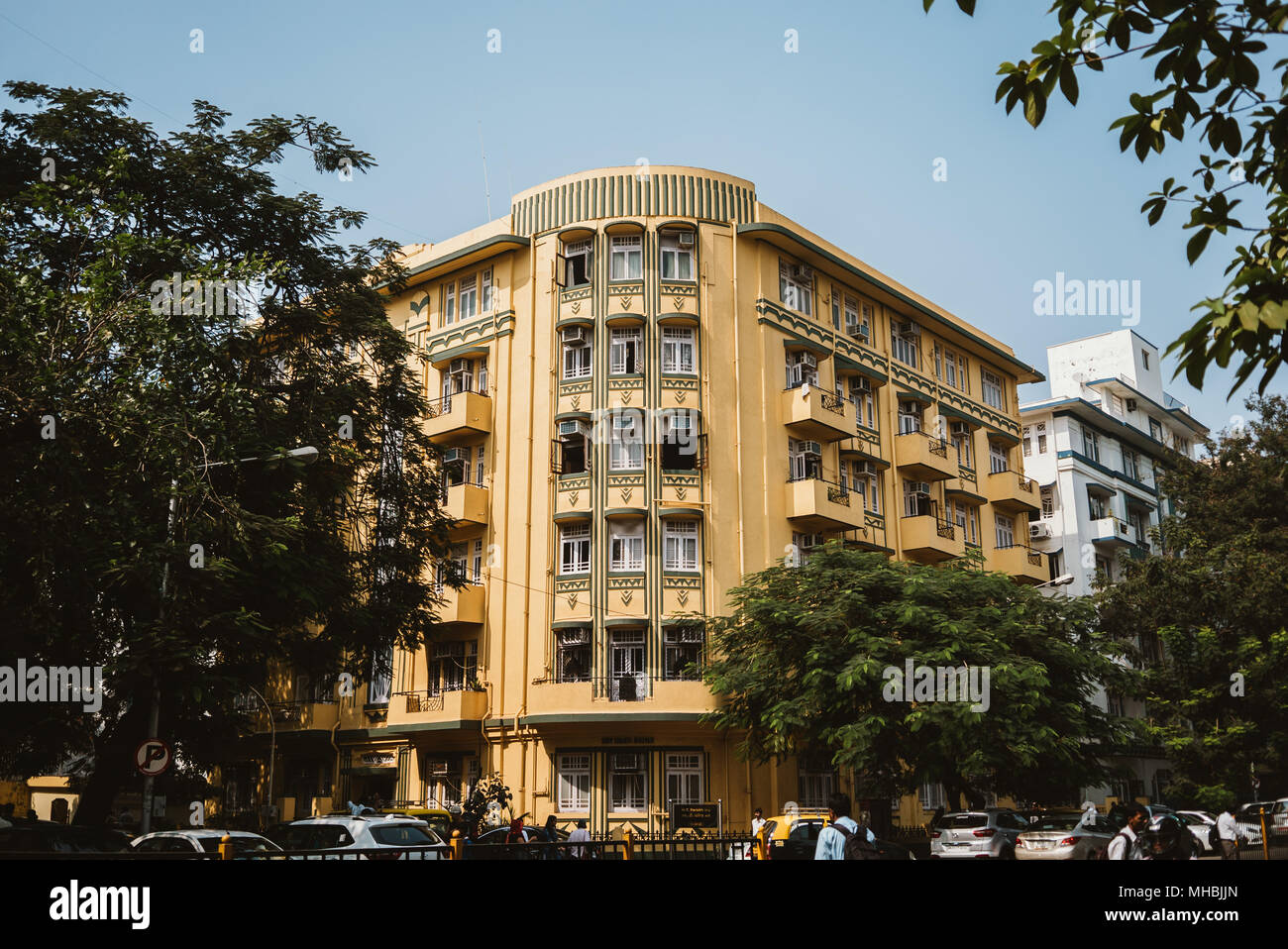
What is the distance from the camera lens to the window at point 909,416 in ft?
135

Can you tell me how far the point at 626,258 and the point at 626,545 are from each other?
851 cm

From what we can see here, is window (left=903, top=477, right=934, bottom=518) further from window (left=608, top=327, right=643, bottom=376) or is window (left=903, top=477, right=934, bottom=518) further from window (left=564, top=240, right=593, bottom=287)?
window (left=564, top=240, right=593, bottom=287)

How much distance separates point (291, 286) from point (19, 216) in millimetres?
5513

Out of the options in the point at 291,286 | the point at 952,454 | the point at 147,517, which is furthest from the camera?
the point at 952,454

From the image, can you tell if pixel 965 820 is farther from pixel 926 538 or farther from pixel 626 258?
pixel 626 258

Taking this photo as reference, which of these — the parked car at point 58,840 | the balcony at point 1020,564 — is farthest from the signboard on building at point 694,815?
the balcony at point 1020,564

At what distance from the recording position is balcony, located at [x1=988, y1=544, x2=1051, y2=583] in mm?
43750

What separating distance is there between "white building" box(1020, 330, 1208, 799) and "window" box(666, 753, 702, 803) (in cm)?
2158

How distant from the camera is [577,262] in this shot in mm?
35031

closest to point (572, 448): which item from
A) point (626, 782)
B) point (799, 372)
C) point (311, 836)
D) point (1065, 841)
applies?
point (799, 372)

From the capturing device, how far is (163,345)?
61.8 feet

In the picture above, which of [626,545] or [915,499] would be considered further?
[915,499]
